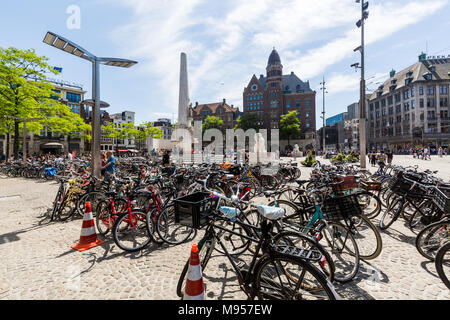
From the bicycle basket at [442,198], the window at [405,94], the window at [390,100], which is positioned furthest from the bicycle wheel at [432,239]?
the window at [390,100]

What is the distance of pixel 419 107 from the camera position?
5281 cm

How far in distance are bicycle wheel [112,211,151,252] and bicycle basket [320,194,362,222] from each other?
3.25 m

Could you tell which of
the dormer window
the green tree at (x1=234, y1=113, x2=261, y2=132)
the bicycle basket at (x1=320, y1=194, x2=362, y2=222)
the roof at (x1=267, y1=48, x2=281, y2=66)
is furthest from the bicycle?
the dormer window

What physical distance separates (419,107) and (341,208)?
69.5 m

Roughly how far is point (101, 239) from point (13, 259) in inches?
50.9

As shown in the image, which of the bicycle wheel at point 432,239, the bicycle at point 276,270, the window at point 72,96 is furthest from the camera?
the window at point 72,96

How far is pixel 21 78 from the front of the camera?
50.7 feet

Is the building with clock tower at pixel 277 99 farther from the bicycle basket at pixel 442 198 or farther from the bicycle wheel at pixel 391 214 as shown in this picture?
the bicycle basket at pixel 442 198

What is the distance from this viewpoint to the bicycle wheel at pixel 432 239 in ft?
10.8

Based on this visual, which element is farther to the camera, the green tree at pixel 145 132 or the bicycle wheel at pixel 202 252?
the green tree at pixel 145 132

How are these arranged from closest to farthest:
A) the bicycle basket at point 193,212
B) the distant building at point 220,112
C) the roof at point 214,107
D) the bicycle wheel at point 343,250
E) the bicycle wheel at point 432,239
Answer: the bicycle basket at point 193,212 → the bicycle wheel at point 343,250 → the bicycle wheel at point 432,239 → the distant building at point 220,112 → the roof at point 214,107

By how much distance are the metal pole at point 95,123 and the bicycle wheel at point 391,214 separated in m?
7.95

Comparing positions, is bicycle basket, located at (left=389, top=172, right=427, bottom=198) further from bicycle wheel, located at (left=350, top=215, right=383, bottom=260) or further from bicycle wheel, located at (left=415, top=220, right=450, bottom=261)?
bicycle wheel, located at (left=350, top=215, right=383, bottom=260)

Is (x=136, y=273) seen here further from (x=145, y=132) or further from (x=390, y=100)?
(x=390, y=100)
